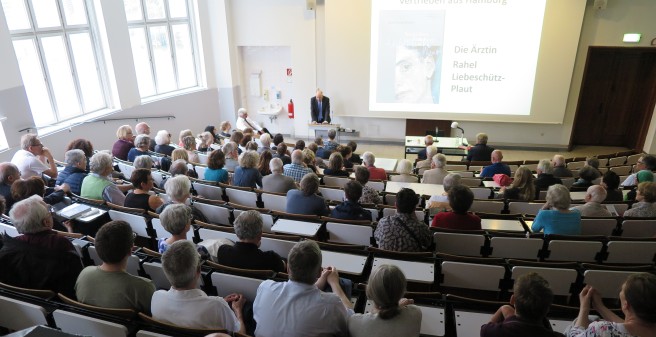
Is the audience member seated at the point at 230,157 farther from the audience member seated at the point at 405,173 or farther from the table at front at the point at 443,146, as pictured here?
the table at front at the point at 443,146

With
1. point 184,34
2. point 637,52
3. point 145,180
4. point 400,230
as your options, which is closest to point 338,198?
point 400,230

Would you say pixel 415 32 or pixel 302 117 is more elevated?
pixel 415 32

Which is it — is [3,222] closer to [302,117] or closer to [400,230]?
[400,230]

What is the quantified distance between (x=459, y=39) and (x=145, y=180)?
7610 mm

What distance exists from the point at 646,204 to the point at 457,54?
5894 mm

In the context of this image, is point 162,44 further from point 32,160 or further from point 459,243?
point 459,243

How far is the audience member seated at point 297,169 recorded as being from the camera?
580 centimetres

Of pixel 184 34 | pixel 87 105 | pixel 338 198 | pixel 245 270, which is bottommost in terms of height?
pixel 338 198

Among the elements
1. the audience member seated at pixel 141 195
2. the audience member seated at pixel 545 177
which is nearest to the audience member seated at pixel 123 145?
the audience member seated at pixel 141 195

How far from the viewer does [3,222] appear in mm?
3709

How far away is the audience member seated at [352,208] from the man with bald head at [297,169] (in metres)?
1.54

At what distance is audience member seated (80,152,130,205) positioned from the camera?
14.9ft

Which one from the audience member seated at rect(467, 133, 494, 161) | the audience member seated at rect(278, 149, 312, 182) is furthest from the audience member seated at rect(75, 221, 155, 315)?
the audience member seated at rect(467, 133, 494, 161)

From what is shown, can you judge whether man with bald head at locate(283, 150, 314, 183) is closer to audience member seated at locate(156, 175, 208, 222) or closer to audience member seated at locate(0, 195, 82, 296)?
audience member seated at locate(156, 175, 208, 222)
